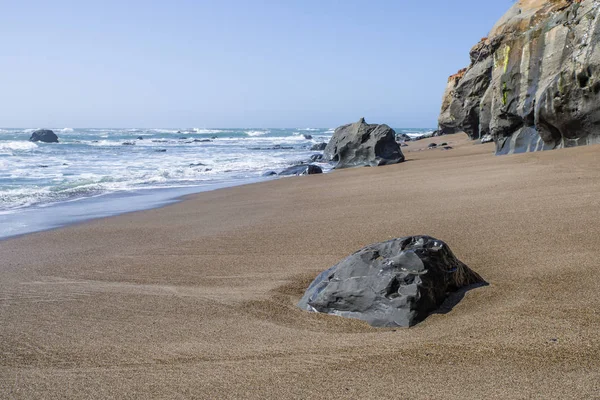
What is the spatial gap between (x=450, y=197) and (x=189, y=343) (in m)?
5.50

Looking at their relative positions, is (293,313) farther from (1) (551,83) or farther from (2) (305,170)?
(2) (305,170)

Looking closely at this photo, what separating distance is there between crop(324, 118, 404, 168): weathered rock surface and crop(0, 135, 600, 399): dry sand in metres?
10.2

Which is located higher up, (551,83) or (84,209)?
(551,83)

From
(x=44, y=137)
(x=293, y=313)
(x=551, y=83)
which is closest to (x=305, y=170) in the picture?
Result: (x=551, y=83)

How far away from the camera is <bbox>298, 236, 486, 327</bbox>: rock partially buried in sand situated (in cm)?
362

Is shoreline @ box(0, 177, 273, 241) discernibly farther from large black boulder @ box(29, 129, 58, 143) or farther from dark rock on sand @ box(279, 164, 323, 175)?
large black boulder @ box(29, 129, 58, 143)

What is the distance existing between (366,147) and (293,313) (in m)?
14.9

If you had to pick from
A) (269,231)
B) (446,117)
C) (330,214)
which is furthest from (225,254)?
(446,117)

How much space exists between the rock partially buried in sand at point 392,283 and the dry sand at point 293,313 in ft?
0.40

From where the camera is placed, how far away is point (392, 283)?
12.2 feet

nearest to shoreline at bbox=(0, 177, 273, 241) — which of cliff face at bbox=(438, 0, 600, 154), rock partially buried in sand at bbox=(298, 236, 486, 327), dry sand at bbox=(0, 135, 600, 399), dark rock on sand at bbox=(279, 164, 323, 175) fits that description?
dry sand at bbox=(0, 135, 600, 399)

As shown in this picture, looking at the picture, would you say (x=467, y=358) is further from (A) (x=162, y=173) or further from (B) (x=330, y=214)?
(A) (x=162, y=173)

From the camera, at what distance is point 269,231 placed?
23.5 ft

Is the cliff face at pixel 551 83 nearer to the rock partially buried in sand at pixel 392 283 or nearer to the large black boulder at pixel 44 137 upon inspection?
the rock partially buried in sand at pixel 392 283
